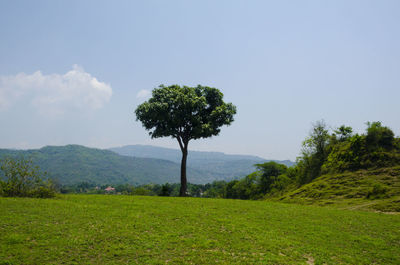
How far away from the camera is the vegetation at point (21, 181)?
21297 mm

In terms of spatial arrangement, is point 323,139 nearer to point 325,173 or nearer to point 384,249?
point 325,173

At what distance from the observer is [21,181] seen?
21.7 metres

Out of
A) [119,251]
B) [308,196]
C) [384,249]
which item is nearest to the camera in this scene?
[119,251]

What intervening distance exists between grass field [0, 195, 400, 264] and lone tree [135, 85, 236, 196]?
20.7 metres

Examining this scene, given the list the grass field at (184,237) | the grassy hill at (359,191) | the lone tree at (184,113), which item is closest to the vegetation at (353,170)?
the grassy hill at (359,191)

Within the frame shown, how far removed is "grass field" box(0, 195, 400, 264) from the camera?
9.62 meters

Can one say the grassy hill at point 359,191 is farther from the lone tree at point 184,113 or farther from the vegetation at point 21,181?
the vegetation at point 21,181

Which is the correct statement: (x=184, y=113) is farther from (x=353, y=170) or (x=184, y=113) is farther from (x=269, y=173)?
(x=269, y=173)

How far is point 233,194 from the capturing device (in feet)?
310

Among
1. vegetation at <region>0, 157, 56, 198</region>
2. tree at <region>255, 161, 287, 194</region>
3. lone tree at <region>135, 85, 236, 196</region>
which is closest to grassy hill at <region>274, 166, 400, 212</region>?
lone tree at <region>135, 85, 236, 196</region>

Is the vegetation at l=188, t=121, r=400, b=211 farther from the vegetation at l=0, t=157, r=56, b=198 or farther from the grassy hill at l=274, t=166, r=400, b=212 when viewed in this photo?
the vegetation at l=0, t=157, r=56, b=198

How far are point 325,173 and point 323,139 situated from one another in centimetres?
912

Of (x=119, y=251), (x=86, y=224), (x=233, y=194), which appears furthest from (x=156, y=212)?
(x=233, y=194)

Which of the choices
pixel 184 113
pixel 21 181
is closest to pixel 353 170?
pixel 184 113
